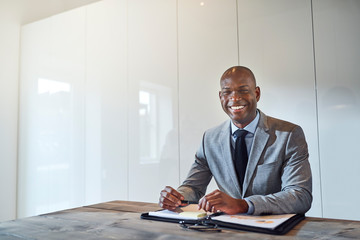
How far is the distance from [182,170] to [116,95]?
1.05 metres

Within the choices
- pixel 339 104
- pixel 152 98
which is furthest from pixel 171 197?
pixel 152 98

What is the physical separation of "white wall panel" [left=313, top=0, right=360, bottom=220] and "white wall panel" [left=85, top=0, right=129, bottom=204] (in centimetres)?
180

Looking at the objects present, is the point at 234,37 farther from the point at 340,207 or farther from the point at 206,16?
the point at 340,207

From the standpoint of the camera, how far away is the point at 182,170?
286 cm

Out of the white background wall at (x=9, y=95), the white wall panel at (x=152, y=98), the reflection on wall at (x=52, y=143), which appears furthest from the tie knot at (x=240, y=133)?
the white background wall at (x=9, y=95)

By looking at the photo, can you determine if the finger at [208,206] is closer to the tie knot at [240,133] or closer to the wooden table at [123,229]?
the wooden table at [123,229]

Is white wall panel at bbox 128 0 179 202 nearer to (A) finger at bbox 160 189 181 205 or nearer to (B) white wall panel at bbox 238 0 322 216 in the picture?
(B) white wall panel at bbox 238 0 322 216

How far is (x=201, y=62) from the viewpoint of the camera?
9.30 feet

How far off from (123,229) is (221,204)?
13.3 inches

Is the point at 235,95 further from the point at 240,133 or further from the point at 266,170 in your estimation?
the point at 266,170

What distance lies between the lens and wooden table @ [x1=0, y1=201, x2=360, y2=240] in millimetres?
960

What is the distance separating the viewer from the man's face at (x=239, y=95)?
4.84ft

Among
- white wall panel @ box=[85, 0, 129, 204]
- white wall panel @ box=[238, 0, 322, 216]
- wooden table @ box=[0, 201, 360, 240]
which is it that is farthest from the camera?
white wall panel @ box=[85, 0, 129, 204]

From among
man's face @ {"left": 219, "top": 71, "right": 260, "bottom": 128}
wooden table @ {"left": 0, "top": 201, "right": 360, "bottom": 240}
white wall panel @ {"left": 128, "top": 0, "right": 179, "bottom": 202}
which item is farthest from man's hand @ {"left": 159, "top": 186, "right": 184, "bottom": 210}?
white wall panel @ {"left": 128, "top": 0, "right": 179, "bottom": 202}
